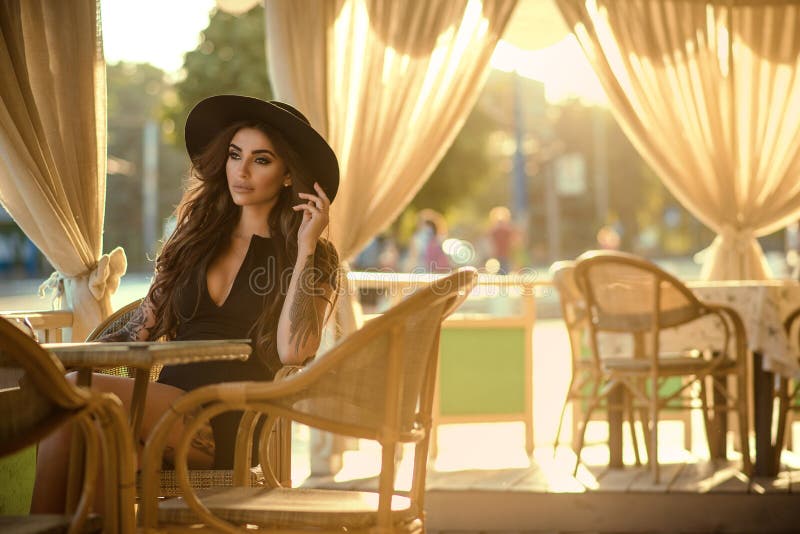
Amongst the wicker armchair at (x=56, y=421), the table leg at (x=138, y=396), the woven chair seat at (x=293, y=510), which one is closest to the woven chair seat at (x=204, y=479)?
the table leg at (x=138, y=396)

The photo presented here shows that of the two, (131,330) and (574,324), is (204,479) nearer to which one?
(131,330)

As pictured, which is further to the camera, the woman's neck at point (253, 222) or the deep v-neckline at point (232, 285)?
the woman's neck at point (253, 222)

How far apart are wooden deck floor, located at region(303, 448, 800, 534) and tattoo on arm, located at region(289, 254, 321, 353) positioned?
1.52 m

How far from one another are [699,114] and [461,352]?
162 centimetres

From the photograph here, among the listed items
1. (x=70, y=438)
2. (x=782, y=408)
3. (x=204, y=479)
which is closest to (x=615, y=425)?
(x=782, y=408)

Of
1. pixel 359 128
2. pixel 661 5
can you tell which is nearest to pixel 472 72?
pixel 359 128

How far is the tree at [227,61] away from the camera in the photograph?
18031 millimetres

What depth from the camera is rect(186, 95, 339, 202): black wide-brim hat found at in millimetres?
3016

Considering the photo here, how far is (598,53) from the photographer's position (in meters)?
5.29

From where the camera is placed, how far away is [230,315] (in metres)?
2.96

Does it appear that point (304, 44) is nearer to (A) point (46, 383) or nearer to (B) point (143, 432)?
(B) point (143, 432)

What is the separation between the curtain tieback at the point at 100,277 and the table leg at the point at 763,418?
253cm

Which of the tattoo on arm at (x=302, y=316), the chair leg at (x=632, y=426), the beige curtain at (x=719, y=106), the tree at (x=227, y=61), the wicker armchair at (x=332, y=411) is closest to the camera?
the wicker armchair at (x=332, y=411)

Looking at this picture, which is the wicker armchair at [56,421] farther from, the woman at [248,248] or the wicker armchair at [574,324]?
the wicker armchair at [574,324]
